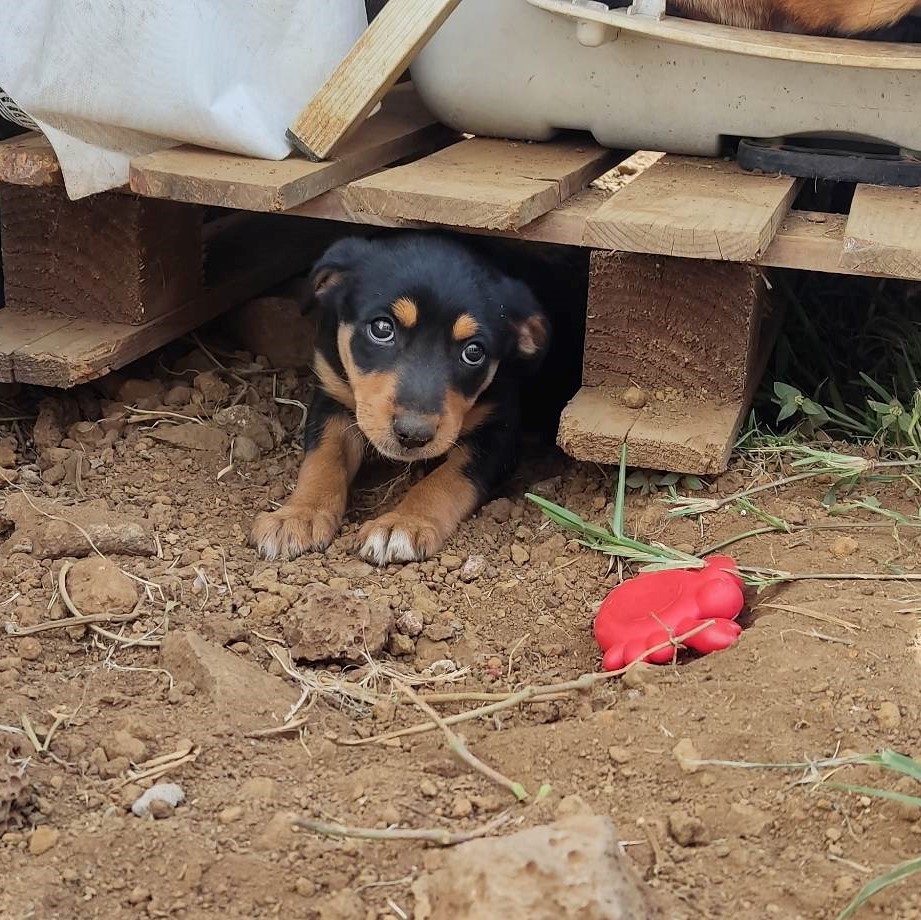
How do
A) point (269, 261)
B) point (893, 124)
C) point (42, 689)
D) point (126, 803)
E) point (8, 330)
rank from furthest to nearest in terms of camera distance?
point (269, 261)
point (8, 330)
point (893, 124)
point (42, 689)
point (126, 803)

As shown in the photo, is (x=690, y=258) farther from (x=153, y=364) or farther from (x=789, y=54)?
(x=153, y=364)

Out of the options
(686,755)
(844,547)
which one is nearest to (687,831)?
(686,755)

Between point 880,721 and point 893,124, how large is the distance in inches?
75.4

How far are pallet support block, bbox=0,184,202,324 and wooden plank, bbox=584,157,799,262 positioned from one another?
147 centimetres

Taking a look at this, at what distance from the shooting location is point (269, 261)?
479 centimetres

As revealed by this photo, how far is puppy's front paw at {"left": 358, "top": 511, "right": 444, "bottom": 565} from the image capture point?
11.3 ft

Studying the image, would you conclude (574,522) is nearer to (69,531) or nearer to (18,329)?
(69,531)

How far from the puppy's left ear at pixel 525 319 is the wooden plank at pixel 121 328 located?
3.65ft

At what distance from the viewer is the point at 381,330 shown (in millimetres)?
3697

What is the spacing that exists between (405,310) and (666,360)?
29.6 inches

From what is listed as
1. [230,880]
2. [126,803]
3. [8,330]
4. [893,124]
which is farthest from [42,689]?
[893,124]

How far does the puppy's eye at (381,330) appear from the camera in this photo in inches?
145

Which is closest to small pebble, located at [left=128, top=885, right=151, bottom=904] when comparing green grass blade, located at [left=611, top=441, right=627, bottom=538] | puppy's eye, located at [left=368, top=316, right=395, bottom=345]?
green grass blade, located at [left=611, top=441, right=627, bottom=538]

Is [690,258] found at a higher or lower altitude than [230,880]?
higher
